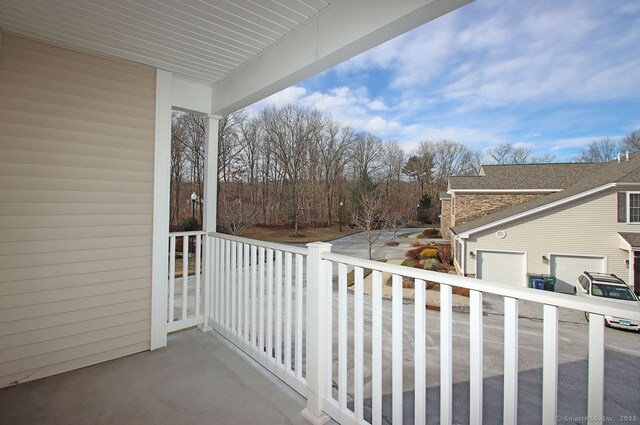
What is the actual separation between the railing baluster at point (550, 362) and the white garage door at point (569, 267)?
10.4ft

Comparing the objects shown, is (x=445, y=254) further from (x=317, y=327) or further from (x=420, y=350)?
(x=420, y=350)

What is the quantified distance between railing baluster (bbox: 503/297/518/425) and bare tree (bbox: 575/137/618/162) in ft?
13.5

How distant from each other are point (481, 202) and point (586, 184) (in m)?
1.07

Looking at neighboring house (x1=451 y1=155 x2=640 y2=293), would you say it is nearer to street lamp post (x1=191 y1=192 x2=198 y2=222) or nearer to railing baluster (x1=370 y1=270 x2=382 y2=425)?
railing baluster (x1=370 y1=270 x2=382 y2=425)

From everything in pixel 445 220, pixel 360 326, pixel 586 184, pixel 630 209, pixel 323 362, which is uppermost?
pixel 586 184

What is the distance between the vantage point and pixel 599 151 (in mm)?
3842

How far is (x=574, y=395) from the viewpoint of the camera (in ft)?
8.29

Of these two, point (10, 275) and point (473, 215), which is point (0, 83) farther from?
point (473, 215)

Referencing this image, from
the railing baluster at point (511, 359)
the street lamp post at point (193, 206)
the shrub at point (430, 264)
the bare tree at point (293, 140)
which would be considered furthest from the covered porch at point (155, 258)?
the street lamp post at point (193, 206)

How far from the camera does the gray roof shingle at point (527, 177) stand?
3.72 metres

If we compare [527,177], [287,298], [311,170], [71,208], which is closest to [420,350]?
[287,298]

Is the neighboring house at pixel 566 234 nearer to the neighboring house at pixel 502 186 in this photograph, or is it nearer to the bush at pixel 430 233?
the neighboring house at pixel 502 186

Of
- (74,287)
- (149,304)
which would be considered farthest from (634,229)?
(74,287)

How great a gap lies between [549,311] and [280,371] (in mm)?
1583
